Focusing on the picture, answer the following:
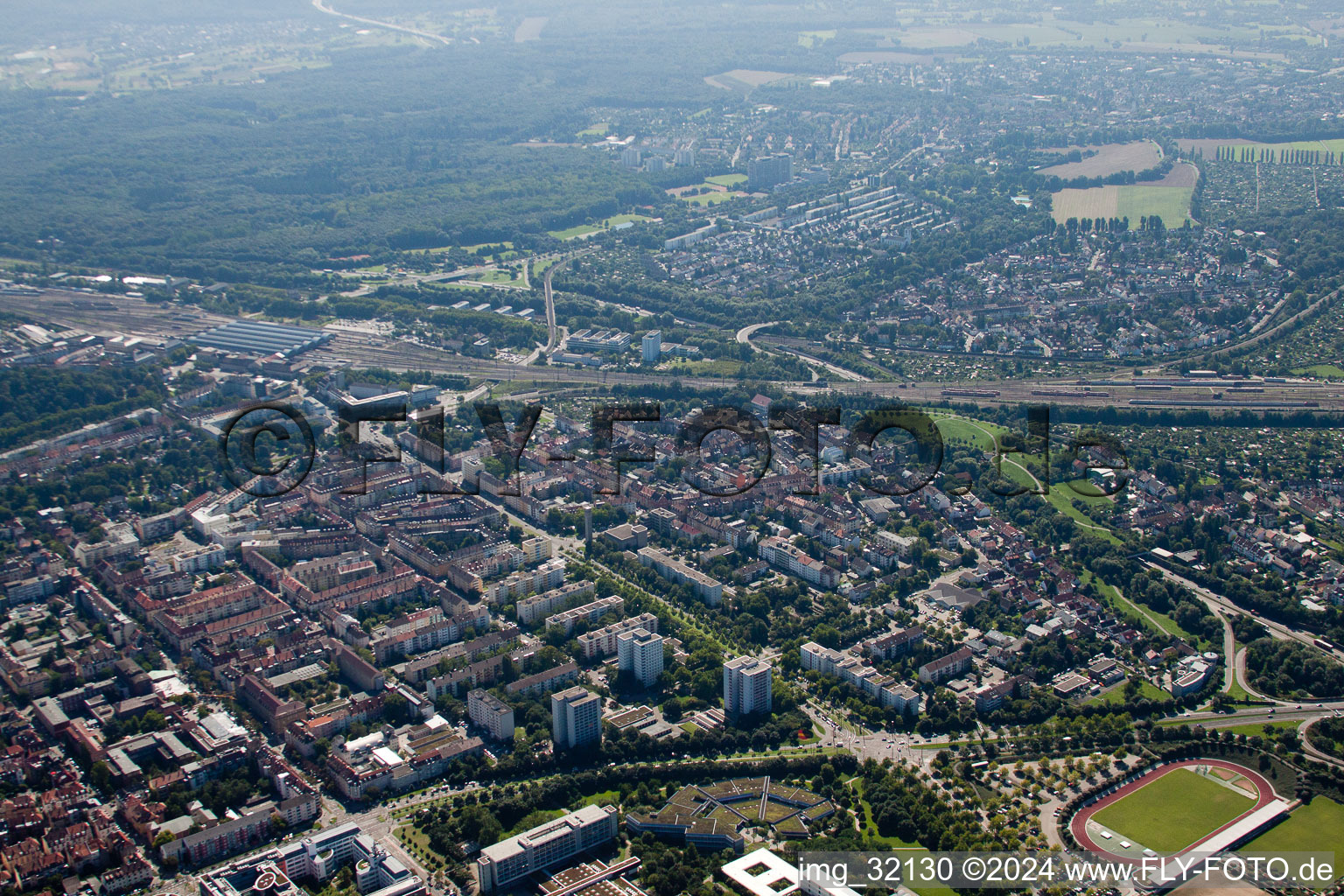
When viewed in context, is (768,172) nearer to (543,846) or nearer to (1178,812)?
(1178,812)

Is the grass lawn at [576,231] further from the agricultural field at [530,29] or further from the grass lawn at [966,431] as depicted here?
the agricultural field at [530,29]

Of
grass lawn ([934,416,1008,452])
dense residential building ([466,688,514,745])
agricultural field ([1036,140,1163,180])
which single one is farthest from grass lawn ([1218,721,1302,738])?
agricultural field ([1036,140,1163,180])

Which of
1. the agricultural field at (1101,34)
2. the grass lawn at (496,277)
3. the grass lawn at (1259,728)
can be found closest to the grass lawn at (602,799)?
the grass lawn at (1259,728)

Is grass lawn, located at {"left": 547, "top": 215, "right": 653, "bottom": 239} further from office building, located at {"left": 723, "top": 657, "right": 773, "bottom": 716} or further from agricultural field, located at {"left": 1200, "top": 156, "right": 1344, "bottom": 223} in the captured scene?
office building, located at {"left": 723, "top": 657, "right": 773, "bottom": 716}

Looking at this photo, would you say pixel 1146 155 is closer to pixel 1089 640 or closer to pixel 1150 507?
pixel 1150 507

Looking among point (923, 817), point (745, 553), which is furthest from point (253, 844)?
point (745, 553)
